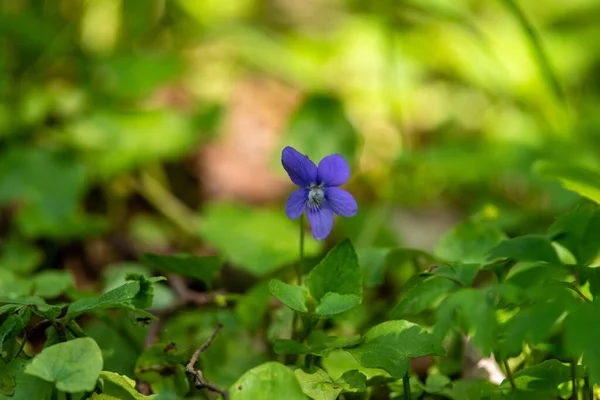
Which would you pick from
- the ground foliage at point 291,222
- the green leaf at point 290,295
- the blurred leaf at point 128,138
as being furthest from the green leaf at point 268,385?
the blurred leaf at point 128,138

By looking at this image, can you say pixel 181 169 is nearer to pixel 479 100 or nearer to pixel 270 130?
pixel 270 130

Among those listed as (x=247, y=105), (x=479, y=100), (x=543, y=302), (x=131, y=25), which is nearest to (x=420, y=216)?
(x=479, y=100)

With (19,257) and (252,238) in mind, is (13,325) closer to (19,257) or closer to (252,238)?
(19,257)

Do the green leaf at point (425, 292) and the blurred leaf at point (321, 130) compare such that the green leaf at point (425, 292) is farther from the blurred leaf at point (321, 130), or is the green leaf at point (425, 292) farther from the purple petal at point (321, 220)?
the blurred leaf at point (321, 130)

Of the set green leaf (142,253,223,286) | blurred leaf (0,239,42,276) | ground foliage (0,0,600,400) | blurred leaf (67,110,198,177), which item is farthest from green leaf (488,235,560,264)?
blurred leaf (67,110,198,177)

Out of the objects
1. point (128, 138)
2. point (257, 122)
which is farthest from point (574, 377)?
point (257, 122)

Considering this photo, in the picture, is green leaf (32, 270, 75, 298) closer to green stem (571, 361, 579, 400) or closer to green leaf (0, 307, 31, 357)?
green leaf (0, 307, 31, 357)
